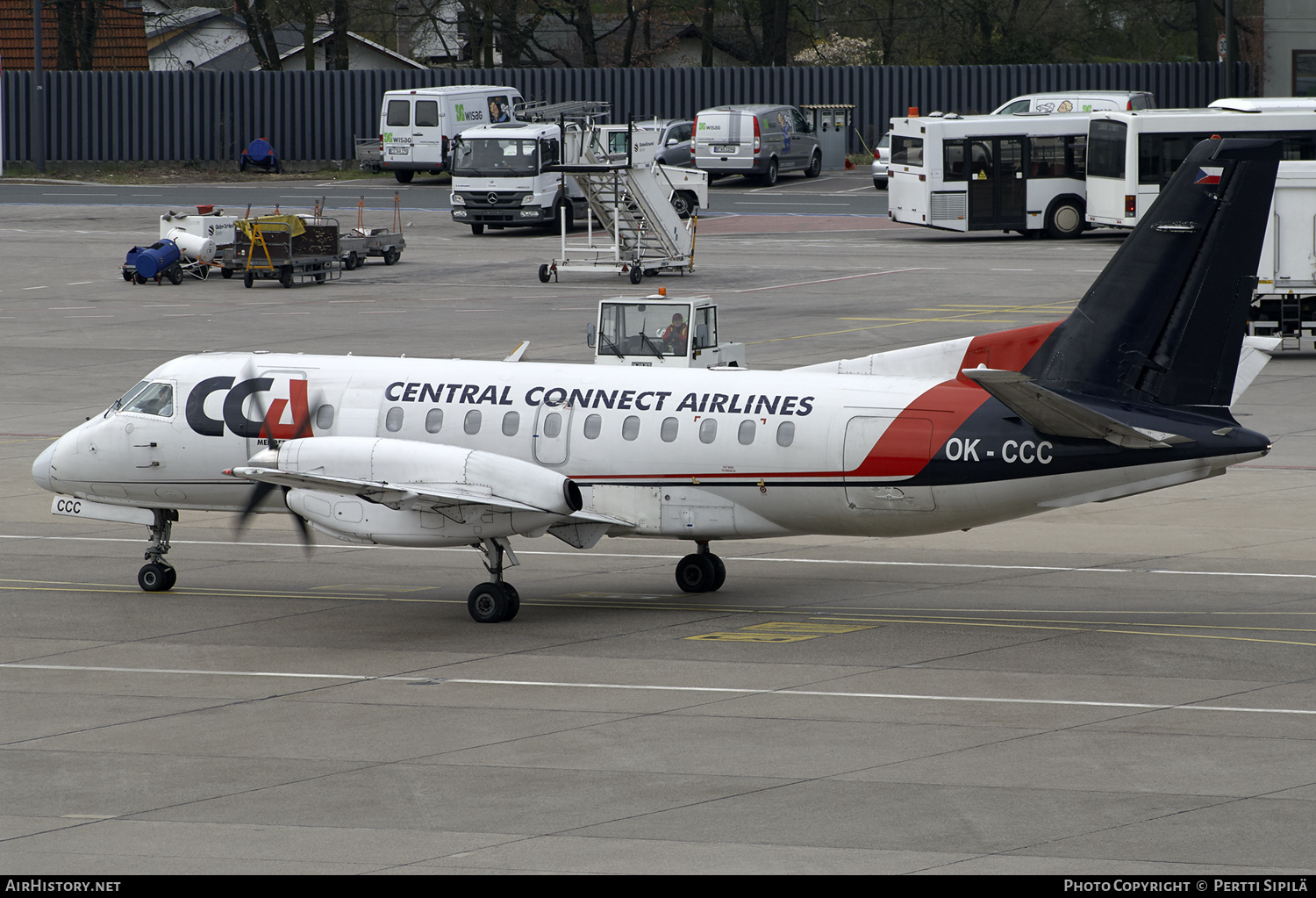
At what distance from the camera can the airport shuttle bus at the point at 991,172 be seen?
61938mm

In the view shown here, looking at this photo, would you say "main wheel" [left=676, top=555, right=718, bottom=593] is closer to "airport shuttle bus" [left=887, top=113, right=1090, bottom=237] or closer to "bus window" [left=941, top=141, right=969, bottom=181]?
"airport shuttle bus" [left=887, top=113, right=1090, bottom=237]

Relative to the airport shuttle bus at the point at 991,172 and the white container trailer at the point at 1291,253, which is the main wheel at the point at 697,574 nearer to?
the white container trailer at the point at 1291,253

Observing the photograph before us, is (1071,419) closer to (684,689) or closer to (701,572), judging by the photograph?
(684,689)

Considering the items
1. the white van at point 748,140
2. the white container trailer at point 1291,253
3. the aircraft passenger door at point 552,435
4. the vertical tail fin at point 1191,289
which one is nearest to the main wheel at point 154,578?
the aircraft passenger door at point 552,435

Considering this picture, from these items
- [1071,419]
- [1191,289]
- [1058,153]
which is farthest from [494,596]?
[1058,153]

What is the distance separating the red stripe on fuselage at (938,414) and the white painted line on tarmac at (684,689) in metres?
3.72

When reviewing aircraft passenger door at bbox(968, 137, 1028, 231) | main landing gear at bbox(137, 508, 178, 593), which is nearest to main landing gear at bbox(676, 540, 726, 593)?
main landing gear at bbox(137, 508, 178, 593)

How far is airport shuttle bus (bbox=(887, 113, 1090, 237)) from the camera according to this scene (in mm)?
61938

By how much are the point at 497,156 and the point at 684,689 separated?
160 ft

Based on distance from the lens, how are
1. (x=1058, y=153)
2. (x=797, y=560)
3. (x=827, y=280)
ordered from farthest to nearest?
(x=1058, y=153) → (x=827, y=280) → (x=797, y=560)

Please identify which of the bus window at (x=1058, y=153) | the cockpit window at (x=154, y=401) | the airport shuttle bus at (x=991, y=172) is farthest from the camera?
the bus window at (x=1058, y=153)

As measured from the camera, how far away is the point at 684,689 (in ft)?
60.4

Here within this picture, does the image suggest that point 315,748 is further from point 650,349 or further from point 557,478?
point 650,349
